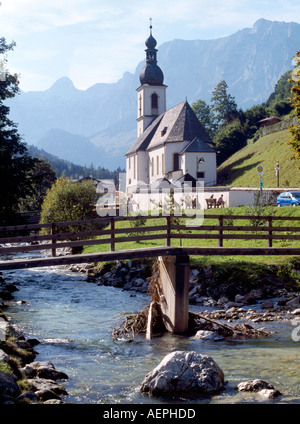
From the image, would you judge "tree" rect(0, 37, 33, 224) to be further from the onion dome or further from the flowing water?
the onion dome

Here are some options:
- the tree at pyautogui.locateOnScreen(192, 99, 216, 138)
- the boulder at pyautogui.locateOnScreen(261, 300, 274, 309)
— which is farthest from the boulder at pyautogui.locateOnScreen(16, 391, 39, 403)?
the tree at pyautogui.locateOnScreen(192, 99, 216, 138)

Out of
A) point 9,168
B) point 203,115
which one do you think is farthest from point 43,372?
point 203,115

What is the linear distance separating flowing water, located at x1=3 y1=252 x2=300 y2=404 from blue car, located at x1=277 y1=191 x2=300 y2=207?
21.9 m

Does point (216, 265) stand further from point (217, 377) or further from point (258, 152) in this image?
point (258, 152)

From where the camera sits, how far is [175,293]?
50.3 ft

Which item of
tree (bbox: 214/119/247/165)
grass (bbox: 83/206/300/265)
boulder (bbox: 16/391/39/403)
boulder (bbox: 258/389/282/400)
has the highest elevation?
tree (bbox: 214/119/247/165)

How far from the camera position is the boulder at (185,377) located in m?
9.99

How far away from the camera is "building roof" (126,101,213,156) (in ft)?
242

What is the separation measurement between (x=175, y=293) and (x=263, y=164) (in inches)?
2159

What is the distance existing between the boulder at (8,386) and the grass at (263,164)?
49.2 metres

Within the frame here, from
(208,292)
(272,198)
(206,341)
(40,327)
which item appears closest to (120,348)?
(206,341)
